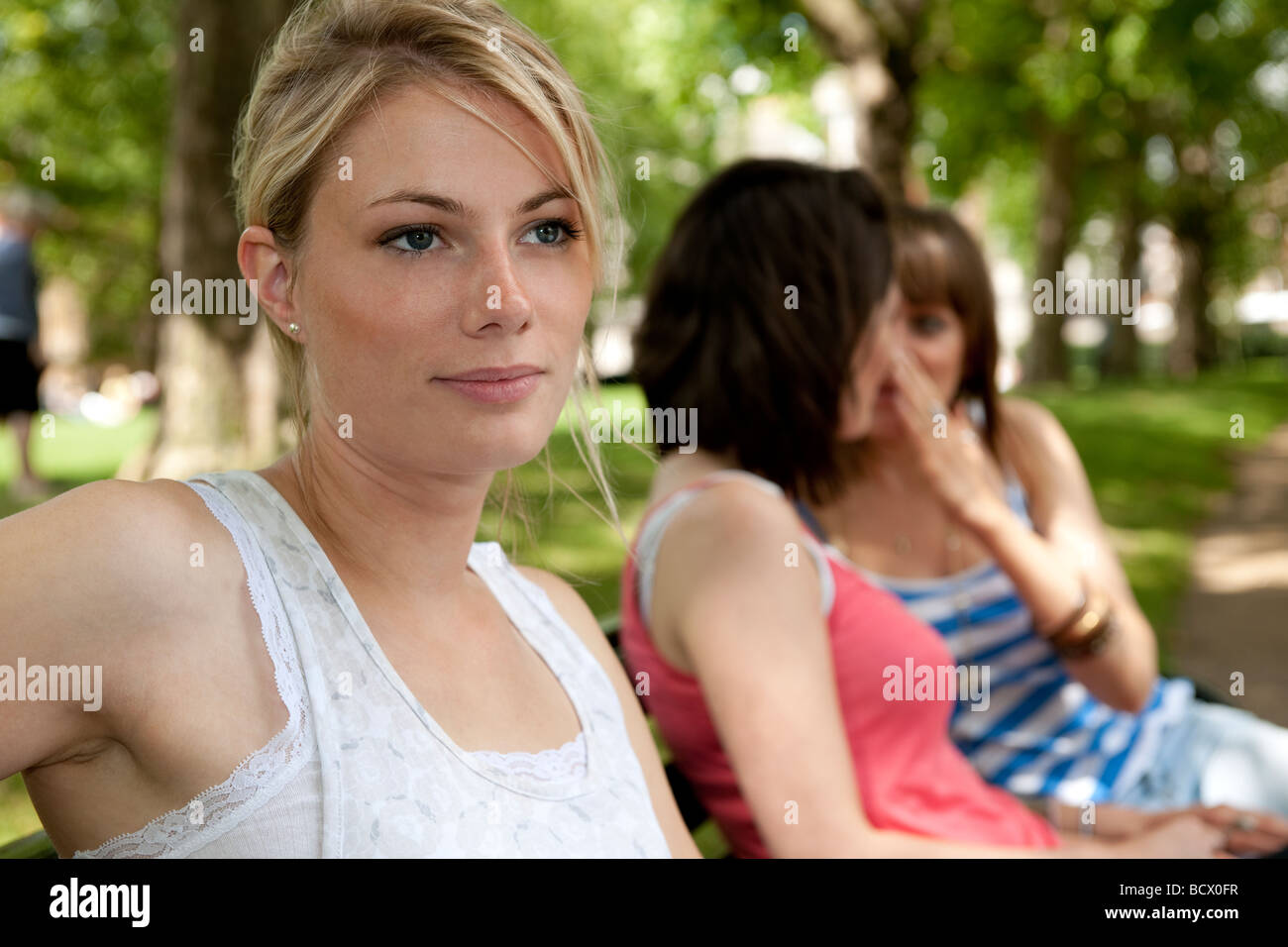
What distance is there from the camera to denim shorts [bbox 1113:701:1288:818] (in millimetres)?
3023

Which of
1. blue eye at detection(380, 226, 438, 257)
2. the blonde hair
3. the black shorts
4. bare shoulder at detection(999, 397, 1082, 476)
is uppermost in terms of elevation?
the black shorts

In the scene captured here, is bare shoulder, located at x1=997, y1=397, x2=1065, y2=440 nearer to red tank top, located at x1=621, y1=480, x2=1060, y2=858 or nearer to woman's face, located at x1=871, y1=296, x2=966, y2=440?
woman's face, located at x1=871, y1=296, x2=966, y2=440

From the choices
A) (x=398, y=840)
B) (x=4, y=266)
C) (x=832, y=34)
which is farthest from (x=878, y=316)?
(x=4, y=266)

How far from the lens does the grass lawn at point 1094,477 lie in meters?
2.61

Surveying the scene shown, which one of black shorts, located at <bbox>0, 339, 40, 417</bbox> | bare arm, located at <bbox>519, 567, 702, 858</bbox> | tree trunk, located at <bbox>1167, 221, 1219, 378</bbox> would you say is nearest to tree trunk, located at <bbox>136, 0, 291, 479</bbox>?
black shorts, located at <bbox>0, 339, 40, 417</bbox>

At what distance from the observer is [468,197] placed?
1623 millimetres

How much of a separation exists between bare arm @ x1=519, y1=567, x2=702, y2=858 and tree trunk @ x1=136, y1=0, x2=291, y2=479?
4.50 meters

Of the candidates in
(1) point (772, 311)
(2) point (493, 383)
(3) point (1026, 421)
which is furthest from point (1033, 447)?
(2) point (493, 383)

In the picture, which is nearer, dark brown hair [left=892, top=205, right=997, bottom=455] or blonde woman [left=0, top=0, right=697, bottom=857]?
blonde woman [left=0, top=0, right=697, bottom=857]

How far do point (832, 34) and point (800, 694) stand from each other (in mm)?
8250

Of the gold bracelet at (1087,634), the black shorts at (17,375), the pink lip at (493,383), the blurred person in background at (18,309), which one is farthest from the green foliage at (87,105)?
the pink lip at (493,383)

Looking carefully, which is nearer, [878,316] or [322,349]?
[322,349]

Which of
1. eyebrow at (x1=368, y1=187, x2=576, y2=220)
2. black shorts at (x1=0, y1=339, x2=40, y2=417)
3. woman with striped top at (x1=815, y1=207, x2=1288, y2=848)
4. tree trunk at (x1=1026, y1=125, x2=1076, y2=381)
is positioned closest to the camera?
eyebrow at (x1=368, y1=187, x2=576, y2=220)
